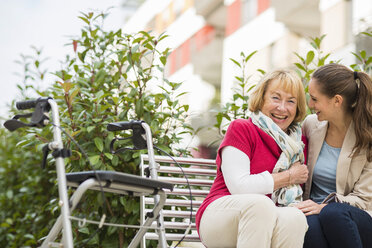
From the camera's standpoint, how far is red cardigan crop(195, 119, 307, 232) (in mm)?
3033

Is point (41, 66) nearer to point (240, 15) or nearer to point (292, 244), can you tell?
point (292, 244)

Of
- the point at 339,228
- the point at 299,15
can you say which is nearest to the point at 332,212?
the point at 339,228

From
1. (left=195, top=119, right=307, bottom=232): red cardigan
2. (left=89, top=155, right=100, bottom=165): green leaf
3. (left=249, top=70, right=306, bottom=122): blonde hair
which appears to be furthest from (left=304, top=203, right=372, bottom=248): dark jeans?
(left=89, top=155, right=100, bottom=165): green leaf

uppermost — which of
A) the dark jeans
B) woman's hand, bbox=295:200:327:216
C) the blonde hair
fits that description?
the blonde hair

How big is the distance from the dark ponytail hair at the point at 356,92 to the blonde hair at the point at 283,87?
0.15 m

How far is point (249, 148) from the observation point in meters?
3.05

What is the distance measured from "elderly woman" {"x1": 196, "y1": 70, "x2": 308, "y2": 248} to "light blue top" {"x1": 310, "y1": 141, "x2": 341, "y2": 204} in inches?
6.7

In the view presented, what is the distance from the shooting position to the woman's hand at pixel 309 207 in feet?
9.91

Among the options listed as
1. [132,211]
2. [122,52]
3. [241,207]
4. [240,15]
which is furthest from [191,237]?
[240,15]

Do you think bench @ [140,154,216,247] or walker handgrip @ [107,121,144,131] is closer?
walker handgrip @ [107,121,144,131]

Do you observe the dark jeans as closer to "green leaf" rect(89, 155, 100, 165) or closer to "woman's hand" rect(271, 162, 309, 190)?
"woman's hand" rect(271, 162, 309, 190)

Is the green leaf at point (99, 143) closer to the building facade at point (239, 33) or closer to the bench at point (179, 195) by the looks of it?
the bench at point (179, 195)

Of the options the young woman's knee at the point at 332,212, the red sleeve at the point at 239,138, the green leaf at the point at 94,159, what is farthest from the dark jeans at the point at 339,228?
the green leaf at the point at 94,159

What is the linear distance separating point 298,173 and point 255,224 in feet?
2.08
